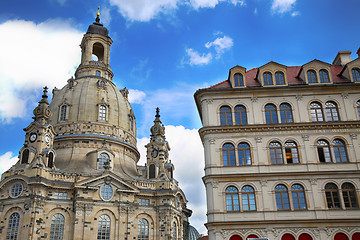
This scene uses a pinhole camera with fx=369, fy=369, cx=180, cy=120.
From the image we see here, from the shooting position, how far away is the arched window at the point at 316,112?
31016 mm

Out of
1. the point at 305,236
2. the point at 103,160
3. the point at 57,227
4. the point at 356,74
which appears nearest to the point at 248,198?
the point at 305,236

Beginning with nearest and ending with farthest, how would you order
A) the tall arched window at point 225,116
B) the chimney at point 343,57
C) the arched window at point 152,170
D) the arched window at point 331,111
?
1. the arched window at point 331,111
2. the tall arched window at point 225,116
3. the chimney at point 343,57
4. the arched window at point 152,170

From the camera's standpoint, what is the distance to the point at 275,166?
2922cm

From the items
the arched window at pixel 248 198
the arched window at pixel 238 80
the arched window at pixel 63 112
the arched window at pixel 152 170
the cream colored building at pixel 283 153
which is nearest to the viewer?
the cream colored building at pixel 283 153

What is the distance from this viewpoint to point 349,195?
2845cm

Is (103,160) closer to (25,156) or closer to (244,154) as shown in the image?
(25,156)

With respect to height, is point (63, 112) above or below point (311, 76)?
above

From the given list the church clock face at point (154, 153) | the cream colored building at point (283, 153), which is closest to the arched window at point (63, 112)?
the church clock face at point (154, 153)

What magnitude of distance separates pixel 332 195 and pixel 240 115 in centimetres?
951

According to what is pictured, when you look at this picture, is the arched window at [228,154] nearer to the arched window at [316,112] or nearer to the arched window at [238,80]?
the arched window at [238,80]

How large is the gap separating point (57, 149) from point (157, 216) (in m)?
17.7

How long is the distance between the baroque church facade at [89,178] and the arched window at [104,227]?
0.07m

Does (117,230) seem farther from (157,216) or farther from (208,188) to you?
(208,188)

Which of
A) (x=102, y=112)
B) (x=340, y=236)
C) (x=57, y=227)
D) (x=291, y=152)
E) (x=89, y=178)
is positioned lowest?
(x=340, y=236)
